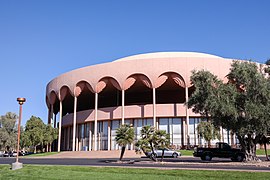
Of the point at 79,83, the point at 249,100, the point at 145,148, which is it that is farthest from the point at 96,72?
the point at 249,100

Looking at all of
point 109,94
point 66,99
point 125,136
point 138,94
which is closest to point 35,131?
point 66,99

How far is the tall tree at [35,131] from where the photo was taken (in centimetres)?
5353

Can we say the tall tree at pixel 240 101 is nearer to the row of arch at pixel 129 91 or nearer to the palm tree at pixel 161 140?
the palm tree at pixel 161 140

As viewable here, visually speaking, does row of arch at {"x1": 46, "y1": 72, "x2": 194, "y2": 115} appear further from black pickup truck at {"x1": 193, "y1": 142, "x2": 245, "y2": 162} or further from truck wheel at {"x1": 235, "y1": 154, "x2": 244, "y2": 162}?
truck wheel at {"x1": 235, "y1": 154, "x2": 244, "y2": 162}

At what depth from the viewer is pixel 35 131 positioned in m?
53.6

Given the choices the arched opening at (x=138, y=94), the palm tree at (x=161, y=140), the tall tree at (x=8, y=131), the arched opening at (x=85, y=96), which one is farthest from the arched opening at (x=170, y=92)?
the tall tree at (x=8, y=131)

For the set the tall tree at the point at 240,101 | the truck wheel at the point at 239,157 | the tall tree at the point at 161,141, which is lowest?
the truck wheel at the point at 239,157

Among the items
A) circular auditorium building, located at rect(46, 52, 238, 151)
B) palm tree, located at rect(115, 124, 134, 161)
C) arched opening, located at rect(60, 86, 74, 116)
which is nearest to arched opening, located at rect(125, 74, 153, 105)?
circular auditorium building, located at rect(46, 52, 238, 151)

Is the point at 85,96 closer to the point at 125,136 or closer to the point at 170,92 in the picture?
the point at 170,92

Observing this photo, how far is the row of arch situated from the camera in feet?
168

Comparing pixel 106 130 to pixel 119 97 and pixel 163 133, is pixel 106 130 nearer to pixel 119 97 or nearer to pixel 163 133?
pixel 119 97

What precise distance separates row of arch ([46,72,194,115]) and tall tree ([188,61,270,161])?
21.9 metres

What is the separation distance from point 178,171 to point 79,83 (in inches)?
1602

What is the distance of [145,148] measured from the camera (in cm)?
2803
